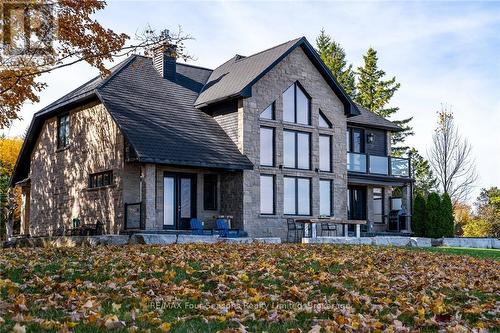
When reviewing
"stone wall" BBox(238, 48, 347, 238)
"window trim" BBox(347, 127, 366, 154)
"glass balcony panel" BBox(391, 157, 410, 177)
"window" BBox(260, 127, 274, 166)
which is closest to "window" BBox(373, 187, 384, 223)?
"glass balcony panel" BBox(391, 157, 410, 177)

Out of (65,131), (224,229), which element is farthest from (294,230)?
(65,131)

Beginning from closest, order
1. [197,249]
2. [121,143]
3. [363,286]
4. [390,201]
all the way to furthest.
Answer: [363,286]
[197,249]
[121,143]
[390,201]

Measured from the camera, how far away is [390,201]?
30.5m

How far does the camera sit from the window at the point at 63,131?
24484 millimetres

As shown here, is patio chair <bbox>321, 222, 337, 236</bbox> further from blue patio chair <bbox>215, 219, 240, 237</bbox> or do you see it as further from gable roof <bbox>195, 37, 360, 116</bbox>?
gable roof <bbox>195, 37, 360, 116</bbox>

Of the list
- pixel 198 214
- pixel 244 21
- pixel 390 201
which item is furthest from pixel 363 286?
pixel 390 201

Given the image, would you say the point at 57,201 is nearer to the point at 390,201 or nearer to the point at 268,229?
the point at 268,229

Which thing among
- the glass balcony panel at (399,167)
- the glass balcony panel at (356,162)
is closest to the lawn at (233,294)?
the glass balcony panel at (356,162)

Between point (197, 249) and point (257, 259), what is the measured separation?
2.48m

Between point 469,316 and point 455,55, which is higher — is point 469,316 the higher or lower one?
the lower one

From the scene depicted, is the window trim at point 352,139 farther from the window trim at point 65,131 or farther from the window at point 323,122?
the window trim at point 65,131

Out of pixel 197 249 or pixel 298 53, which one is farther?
pixel 298 53

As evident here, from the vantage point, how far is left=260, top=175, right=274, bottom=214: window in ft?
74.1

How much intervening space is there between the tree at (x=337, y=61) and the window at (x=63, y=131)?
3053 cm
